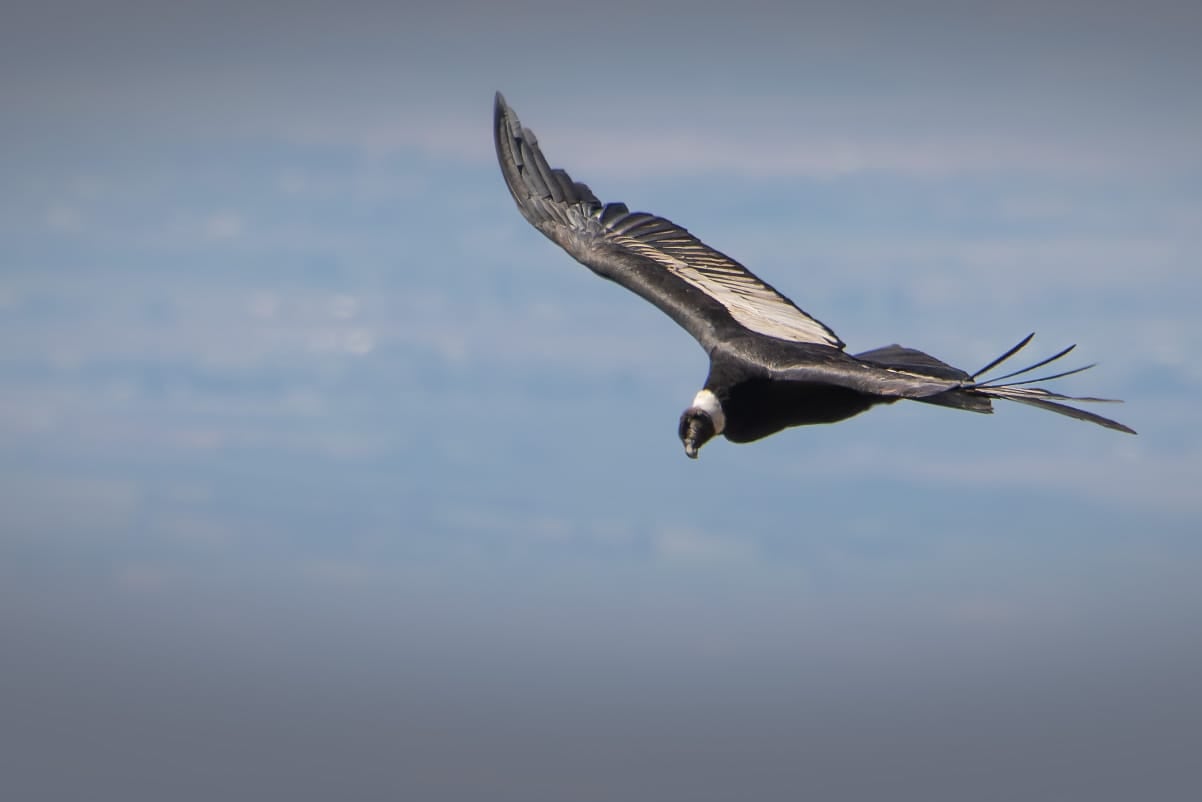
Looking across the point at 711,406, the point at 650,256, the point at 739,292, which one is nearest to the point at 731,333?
the point at 711,406

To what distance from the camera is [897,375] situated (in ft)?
52.5

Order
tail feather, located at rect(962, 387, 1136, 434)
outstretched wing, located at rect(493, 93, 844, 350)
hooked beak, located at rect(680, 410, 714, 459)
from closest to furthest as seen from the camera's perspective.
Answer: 1. tail feather, located at rect(962, 387, 1136, 434)
2. hooked beak, located at rect(680, 410, 714, 459)
3. outstretched wing, located at rect(493, 93, 844, 350)

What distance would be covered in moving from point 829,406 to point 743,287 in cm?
333

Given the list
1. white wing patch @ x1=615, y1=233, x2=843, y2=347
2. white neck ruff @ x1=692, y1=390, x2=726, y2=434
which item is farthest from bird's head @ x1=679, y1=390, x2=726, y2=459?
white wing patch @ x1=615, y1=233, x2=843, y2=347

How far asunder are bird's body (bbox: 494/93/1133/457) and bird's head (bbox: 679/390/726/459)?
1 cm

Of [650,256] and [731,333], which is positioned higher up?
[650,256]

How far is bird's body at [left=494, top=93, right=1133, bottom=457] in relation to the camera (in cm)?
1570

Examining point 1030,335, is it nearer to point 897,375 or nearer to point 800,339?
point 897,375

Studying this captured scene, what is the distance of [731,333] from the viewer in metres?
18.5

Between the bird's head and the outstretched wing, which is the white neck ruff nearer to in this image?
the bird's head

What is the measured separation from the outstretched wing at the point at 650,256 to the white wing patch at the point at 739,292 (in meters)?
0.01

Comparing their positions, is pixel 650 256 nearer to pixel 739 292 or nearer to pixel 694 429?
pixel 739 292

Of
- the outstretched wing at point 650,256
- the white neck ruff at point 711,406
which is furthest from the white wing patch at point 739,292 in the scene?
the white neck ruff at point 711,406

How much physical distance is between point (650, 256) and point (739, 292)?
131 centimetres
